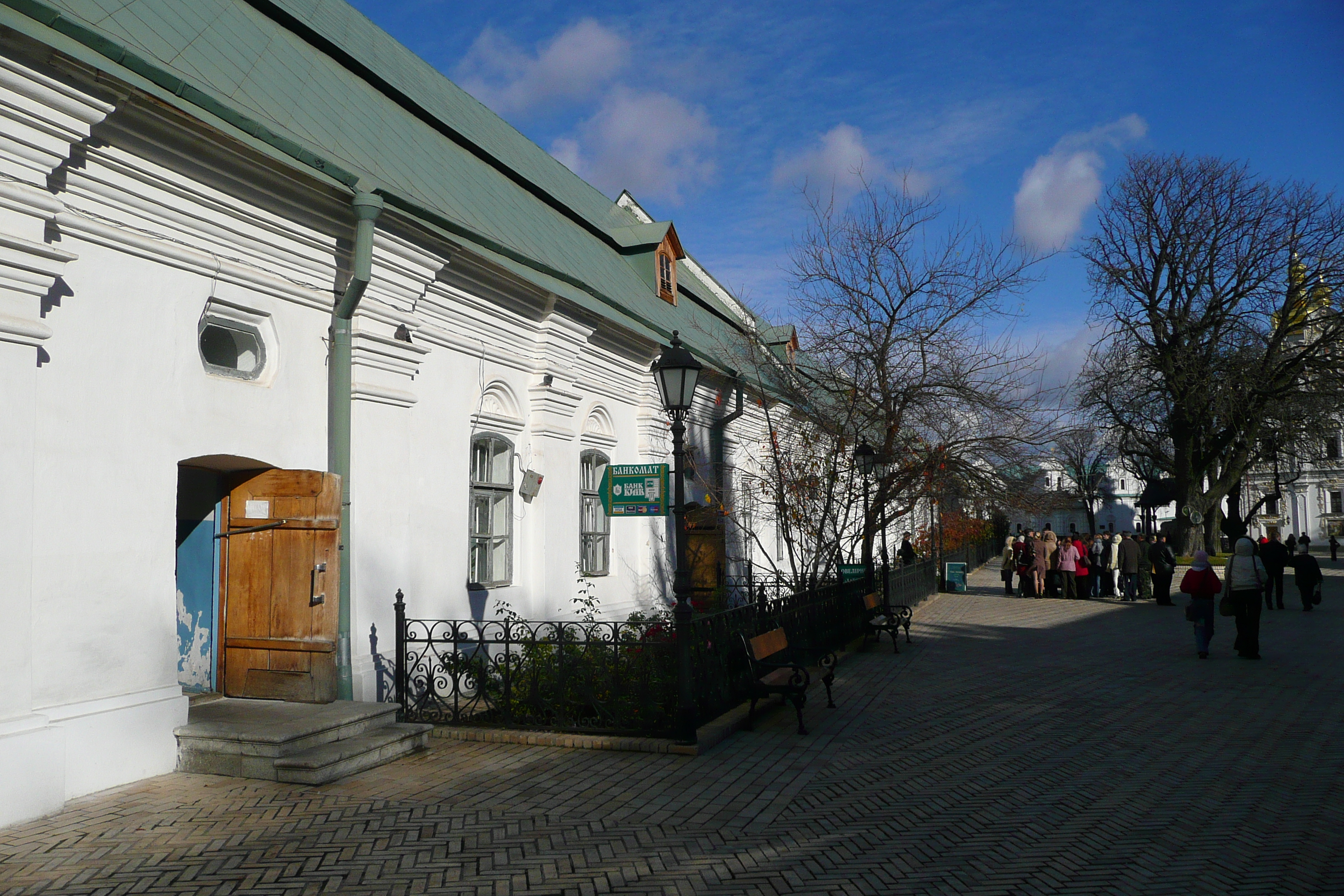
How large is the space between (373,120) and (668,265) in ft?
24.4

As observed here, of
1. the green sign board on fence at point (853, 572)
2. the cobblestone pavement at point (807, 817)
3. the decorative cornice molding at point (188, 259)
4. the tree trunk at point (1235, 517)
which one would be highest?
the decorative cornice molding at point (188, 259)

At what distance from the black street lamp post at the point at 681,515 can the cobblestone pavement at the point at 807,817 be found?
42cm

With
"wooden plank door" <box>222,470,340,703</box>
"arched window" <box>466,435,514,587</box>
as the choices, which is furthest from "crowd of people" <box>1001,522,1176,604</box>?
"wooden plank door" <box>222,470,340,703</box>

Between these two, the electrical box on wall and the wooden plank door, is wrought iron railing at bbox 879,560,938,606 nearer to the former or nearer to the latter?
the electrical box on wall

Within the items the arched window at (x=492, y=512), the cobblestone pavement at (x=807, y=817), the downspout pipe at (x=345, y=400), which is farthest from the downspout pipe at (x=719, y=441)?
the downspout pipe at (x=345, y=400)

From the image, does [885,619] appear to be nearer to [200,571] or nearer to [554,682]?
[554,682]

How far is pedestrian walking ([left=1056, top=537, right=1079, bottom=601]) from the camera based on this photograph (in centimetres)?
2278

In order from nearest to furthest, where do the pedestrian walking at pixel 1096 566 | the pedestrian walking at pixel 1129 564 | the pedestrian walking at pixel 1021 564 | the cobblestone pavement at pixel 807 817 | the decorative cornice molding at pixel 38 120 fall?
1. the cobblestone pavement at pixel 807 817
2. the decorative cornice molding at pixel 38 120
3. the pedestrian walking at pixel 1129 564
4. the pedestrian walking at pixel 1096 566
5. the pedestrian walking at pixel 1021 564

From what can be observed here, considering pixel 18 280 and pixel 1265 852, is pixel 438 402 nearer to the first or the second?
pixel 18 280

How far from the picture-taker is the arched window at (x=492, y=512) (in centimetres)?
1062

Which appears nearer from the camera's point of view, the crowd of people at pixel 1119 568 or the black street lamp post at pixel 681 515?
the black street lamp post at pixel 681 515

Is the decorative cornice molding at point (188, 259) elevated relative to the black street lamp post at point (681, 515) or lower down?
elevated

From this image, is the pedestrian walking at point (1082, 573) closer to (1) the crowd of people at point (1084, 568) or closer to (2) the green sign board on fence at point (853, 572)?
(1) the crowd of people at point (1084, 568)

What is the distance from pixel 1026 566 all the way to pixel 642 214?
42.0 ft
